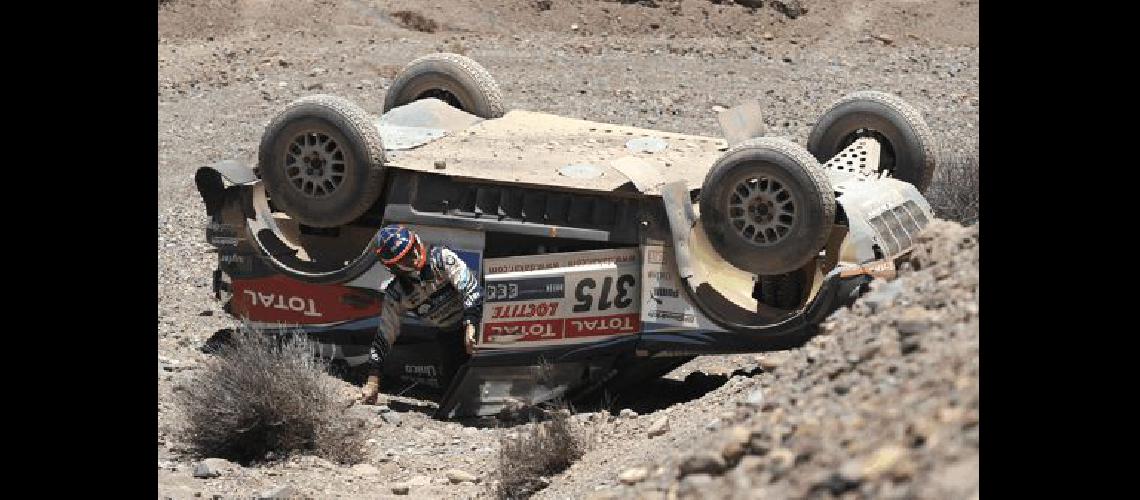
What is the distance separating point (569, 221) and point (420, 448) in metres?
1.72

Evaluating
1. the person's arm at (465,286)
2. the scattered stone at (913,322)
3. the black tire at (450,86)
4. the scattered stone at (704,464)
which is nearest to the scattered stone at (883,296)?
the scattered stone at (913,322)

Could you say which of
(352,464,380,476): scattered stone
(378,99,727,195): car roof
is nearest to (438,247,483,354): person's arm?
(378,99,727,195): car roof

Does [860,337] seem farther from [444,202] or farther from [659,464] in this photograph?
[444,202]

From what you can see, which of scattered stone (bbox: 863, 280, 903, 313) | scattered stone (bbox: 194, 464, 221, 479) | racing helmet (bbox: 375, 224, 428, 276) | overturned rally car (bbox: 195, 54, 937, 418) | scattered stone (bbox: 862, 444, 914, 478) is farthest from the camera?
racing helmet (bbox: 375, 224, 428, 276)

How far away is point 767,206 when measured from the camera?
11.8 m

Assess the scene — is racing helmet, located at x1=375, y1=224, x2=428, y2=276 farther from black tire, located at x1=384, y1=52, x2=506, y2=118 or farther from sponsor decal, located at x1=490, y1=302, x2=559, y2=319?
black tire, located at x1=384, y1=52, x2=506, y2=118

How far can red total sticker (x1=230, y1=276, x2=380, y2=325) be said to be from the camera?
43.6 feet

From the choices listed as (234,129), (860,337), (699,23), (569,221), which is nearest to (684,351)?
(569,221)

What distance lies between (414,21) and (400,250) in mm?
16085

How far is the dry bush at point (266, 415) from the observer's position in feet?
38.8

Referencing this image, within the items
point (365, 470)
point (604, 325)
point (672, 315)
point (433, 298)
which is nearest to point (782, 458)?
point (365, 470)

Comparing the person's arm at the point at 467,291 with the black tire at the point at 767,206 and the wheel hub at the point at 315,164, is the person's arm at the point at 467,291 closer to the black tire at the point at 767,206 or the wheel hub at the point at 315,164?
the wheel hub at the point at 315,164

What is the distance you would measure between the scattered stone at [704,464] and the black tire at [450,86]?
703 centimetres

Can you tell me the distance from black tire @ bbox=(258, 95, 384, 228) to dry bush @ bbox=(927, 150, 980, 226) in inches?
188
